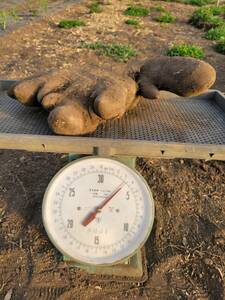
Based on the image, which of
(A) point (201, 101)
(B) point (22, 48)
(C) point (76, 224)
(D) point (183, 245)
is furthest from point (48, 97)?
(B) point (22, 48)

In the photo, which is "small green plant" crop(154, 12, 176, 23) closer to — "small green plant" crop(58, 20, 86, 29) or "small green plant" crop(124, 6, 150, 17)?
"small green plant" crop(124, 6, 150, 17)

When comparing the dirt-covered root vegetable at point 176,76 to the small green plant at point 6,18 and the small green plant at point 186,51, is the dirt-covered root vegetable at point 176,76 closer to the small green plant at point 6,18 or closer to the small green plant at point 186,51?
the small green plant at point 186,51

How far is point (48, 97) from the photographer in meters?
1.35

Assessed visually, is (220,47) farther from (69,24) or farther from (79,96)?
(79,96)

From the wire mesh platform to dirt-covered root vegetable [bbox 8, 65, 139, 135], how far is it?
53mm

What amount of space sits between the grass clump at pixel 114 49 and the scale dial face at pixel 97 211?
335 centimetres

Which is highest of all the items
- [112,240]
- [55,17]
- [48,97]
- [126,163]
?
[48,97]

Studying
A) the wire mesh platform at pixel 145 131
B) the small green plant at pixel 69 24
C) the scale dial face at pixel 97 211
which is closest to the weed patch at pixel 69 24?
the small green plant at pixel 69 24

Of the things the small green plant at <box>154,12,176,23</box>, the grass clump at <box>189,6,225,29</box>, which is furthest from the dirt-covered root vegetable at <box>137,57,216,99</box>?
the small green plant at <box>154,12,176,23</box>

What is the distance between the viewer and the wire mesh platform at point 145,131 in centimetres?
119

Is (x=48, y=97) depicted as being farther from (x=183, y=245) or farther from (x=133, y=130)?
(x=183, y=245)

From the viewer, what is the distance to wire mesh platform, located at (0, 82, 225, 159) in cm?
119

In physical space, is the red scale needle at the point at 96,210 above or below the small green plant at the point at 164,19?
above

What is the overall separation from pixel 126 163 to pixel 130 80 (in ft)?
1.10
